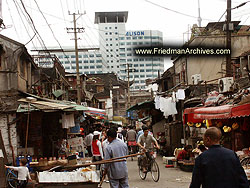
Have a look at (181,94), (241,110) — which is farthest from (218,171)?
(181,94)

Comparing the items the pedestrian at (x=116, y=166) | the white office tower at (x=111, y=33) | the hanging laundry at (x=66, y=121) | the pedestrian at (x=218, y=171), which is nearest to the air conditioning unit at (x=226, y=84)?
the hanging laundry at (x=66, y=121)

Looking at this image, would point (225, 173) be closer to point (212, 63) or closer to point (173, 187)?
point (173, 187)

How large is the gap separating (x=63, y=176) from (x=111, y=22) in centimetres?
11054

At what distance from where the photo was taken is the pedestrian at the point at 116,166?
24.7 ft

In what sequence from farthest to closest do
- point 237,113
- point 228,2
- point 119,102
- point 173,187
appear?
point 119,102 → point 228,2 → point 173,187 → point 237,113

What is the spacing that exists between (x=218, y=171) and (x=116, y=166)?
137 inches

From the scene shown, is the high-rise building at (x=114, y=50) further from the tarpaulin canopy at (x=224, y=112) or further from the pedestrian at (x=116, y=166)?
the pedestrian at (x=116, y=166)

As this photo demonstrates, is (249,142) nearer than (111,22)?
Yes

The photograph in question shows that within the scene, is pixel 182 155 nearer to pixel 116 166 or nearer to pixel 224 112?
pixel 224 112

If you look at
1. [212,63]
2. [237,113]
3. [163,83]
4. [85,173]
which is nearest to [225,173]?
[85,173]

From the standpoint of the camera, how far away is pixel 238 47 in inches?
1017

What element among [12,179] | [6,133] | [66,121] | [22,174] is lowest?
[12,179]

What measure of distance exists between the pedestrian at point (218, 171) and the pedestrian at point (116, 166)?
3283 millimetres

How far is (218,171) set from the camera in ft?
14.4
